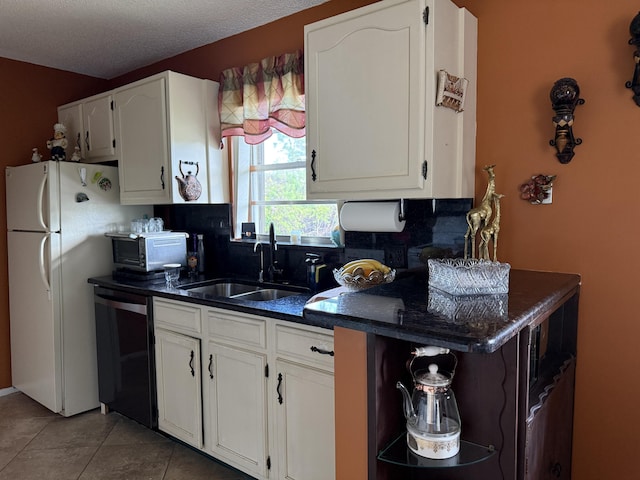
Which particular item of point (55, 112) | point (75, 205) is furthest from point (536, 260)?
point (55, 112)

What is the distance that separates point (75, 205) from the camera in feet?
9.54

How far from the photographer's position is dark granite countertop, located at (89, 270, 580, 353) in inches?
41.0

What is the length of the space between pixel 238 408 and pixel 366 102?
58.2 inches

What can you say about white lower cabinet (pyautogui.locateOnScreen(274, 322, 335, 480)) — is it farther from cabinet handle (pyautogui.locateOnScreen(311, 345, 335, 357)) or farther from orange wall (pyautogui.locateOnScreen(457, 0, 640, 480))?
orange wall (pyautogui.locateOnScreen(457, 0, 640, 480))

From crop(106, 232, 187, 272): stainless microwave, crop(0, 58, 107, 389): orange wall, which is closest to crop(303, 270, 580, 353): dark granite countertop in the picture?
crop(106, 232, 187, 272): stainless microwave

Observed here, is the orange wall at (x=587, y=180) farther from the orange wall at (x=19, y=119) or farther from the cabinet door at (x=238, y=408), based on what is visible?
the orange wall at (x=19, y=119)

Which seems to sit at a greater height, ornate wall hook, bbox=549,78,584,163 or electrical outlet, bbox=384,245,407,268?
ornate wall hook, bbox=549,78,584,163

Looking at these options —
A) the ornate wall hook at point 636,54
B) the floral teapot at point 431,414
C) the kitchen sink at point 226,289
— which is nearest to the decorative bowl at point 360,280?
the floral teapot at point 431,414

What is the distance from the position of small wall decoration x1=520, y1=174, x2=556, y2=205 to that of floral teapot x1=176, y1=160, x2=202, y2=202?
6.02ft

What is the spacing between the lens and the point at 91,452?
8.39 feet

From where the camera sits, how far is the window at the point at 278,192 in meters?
2.70

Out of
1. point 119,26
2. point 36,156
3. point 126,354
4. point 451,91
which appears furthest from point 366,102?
point 36,156

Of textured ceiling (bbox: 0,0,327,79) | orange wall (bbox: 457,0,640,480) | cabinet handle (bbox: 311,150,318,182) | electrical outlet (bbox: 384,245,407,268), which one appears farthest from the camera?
textured ceiling (bbox: 0,0,327,79)

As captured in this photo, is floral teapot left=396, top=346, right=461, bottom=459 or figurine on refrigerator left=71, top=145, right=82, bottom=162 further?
figurine on refrigerator left=71, top=145, right=82, bottom=162
